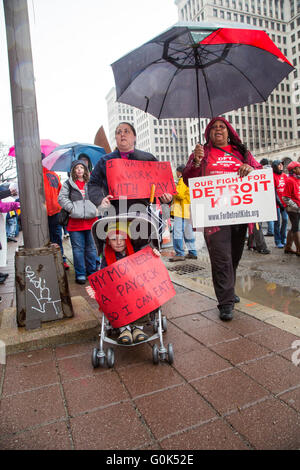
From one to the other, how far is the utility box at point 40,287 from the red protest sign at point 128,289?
74cm

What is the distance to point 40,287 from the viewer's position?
311cm

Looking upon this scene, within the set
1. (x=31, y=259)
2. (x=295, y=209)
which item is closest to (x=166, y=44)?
(x=31, y=259)

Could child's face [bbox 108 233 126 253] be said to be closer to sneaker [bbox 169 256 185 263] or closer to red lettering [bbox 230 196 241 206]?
red lettering [bbox 230 196 241 206]

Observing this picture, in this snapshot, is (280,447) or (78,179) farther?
(78,179)

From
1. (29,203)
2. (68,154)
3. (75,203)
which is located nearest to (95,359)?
(29,203)

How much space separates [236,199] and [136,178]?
1143 mm

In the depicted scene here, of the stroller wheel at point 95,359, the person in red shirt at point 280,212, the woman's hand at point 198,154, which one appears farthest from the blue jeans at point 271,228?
the stroller wheel at point 95,359

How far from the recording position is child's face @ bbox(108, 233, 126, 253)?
279 centimetres

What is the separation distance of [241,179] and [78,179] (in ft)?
9.96

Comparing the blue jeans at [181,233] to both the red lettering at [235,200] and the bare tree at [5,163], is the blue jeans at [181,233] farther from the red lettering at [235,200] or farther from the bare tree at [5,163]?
the bare tree at [5,163]

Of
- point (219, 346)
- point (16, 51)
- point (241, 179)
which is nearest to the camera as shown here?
point (219, 346)

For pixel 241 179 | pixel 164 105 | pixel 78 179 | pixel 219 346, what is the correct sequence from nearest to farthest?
pixel 219 346 < pixel 241 179 < pixel 164 105 < pixel 78 179

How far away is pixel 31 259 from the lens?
3094 mm

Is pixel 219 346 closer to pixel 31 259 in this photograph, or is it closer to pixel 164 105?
pixel 31 259
